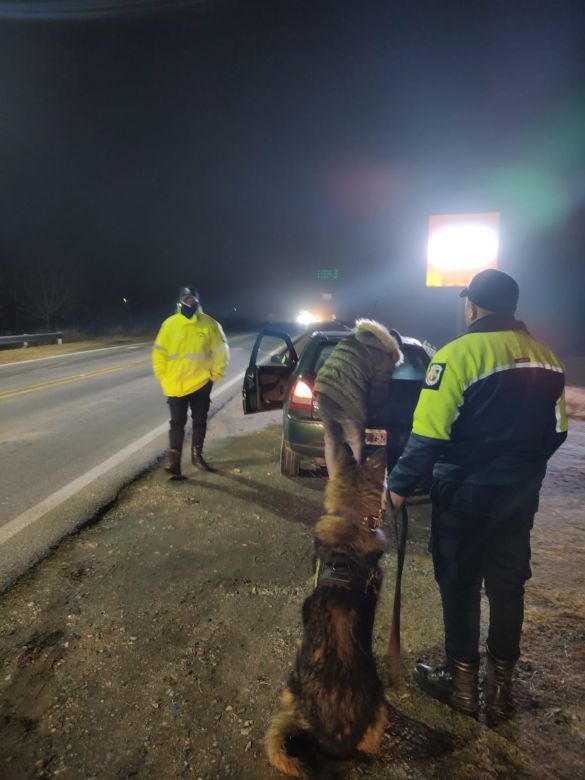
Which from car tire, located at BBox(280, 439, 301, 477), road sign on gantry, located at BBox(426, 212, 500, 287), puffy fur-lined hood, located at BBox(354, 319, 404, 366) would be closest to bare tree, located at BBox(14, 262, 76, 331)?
road sign on gantry, located at BBox(426, 212, 500, 287)

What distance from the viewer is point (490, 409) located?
2.02 m

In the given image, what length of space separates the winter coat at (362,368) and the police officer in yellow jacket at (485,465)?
1.74m

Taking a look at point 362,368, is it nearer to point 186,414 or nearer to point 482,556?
point 482,556

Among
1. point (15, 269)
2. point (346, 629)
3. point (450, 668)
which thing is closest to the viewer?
point (346, 629)

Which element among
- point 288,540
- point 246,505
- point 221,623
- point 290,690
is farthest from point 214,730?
point 246,505

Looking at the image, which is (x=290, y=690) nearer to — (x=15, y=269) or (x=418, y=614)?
(x=418, y=614)

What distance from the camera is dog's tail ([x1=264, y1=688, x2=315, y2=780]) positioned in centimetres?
180

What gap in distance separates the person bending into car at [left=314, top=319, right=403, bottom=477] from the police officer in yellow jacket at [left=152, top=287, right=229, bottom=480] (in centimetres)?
161

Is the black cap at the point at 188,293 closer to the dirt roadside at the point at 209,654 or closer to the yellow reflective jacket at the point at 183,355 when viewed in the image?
the yellow reflective jacket at the point at 183,355

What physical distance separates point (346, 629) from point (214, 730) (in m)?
0.80

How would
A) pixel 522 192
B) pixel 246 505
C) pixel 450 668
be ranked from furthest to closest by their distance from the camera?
pixel 522 192, pixel 246 505, pixel 450 668

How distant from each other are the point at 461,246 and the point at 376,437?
13.1 meters

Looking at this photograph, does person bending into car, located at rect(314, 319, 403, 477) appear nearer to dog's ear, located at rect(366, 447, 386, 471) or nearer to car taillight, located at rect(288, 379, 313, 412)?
car taillight, located at rect(288, 379, 313, 412)

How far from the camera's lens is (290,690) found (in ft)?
6.31
